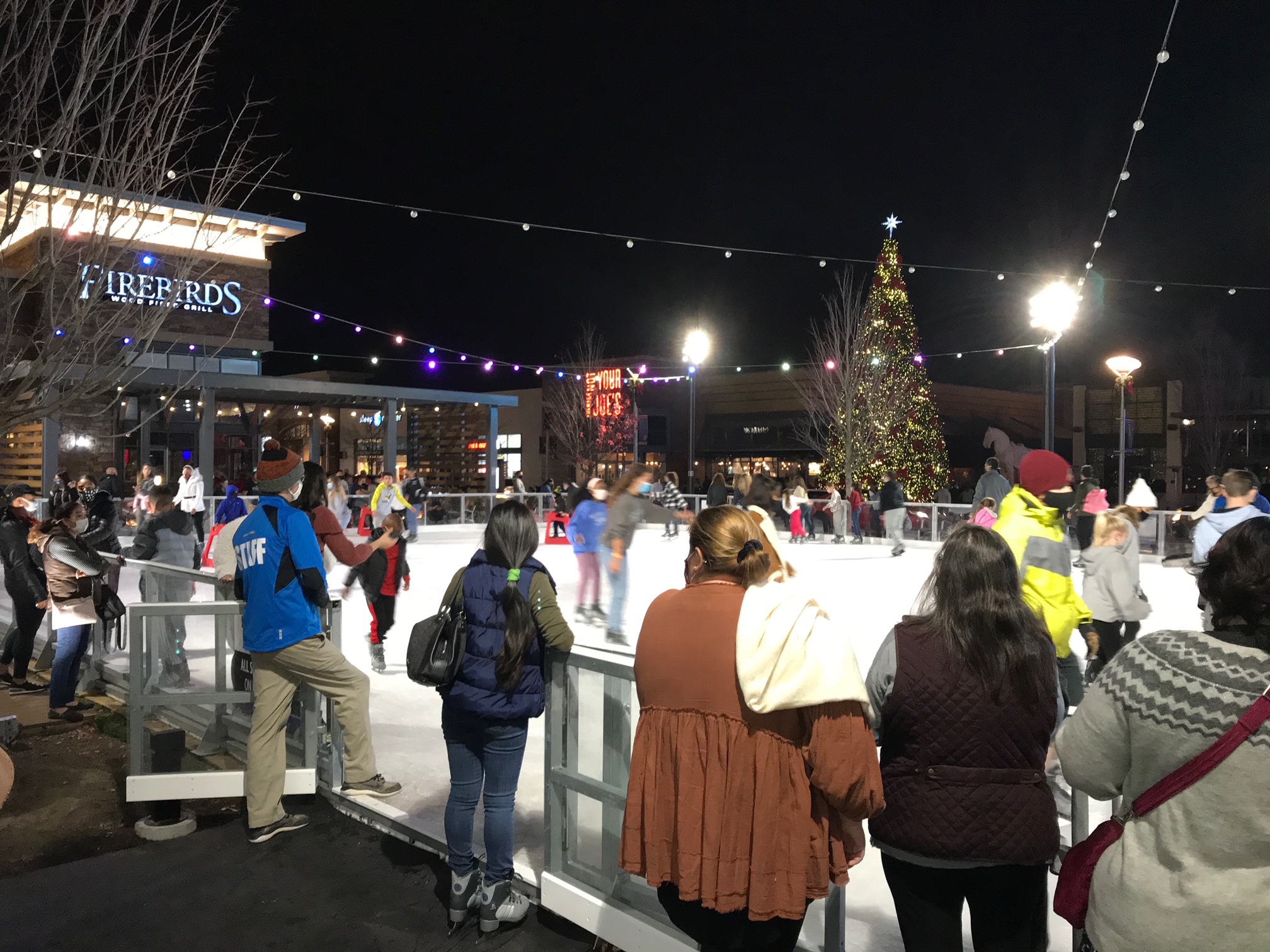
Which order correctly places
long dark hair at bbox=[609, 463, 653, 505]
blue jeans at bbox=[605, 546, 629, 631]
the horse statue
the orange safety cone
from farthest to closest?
the horse statue < the orange safety cone < long dark hair at bbox=[609, 463, 653, 505] < blue jeans at bbox=[605, 546, 629, 631]

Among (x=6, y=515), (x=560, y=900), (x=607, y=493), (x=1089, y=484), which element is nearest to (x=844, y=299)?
(x=1089, y=484)

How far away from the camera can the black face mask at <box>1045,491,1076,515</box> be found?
4.55 metres

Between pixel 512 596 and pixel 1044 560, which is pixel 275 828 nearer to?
pixel 512 596

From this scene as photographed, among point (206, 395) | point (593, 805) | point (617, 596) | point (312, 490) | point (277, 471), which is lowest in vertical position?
point (593, 805)

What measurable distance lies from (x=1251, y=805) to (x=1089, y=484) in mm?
13306

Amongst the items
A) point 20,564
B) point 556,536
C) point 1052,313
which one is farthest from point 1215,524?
point 556,536

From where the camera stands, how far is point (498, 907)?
3250 millimetres

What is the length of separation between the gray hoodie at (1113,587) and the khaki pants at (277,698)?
417 cm

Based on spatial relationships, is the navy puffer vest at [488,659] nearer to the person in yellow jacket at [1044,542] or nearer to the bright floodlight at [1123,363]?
the person in yellow jacket at [1044,542]

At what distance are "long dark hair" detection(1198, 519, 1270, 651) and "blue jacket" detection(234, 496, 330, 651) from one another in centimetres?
337

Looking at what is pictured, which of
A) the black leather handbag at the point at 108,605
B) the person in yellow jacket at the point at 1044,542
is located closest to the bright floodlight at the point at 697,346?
the black leather handbag at the point at 108,605

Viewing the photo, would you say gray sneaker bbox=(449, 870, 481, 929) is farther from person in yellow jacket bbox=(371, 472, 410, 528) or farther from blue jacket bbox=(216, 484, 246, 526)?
person in yellow jacket bbox=(371, 472, 410, 528)

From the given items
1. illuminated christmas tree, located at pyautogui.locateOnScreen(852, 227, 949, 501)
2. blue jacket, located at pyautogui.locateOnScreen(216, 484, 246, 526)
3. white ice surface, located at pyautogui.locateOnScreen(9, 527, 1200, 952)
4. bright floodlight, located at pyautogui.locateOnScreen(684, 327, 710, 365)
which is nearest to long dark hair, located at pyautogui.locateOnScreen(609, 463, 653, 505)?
white ice surface, located at pyautogui.locateOnScreen(9, 527, 1200, 952)

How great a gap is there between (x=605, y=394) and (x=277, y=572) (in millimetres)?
36427
